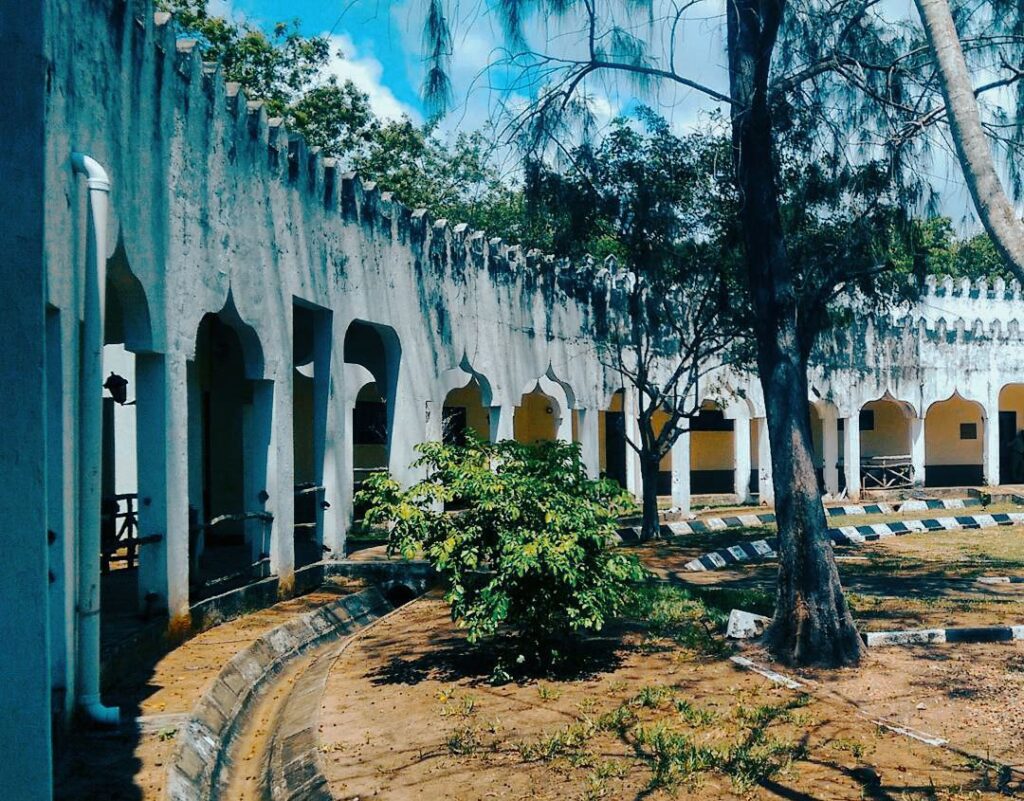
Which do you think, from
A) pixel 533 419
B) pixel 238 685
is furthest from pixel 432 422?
pixel 533 419

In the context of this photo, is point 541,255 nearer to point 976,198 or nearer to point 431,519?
point 431,519

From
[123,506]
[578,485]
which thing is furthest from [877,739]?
[123,506]

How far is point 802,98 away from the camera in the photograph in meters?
9.15

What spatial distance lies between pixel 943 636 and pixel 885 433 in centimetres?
2228

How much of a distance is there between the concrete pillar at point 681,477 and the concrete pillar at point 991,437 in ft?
36.6

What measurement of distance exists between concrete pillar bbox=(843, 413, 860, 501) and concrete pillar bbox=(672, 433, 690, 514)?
640 centimetres

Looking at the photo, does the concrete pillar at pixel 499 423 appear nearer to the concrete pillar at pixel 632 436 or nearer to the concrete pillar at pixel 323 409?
the concrete pillar at pixel 632 436

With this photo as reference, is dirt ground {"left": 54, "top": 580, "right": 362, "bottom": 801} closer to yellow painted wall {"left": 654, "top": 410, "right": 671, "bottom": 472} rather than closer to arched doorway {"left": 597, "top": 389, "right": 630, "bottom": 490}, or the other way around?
arched doorway {"left": 597, "top": 389, "right": 630, "bottom": 490}

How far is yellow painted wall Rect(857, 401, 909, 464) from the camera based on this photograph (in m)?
29.5

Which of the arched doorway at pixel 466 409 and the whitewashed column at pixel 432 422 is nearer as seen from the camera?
the whitewashed column at pixel 432 422

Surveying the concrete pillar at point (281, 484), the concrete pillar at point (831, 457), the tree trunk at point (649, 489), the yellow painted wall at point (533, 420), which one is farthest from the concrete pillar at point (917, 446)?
the concrete pillar at point (281, 484)

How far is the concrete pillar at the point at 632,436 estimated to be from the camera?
22.1 meters

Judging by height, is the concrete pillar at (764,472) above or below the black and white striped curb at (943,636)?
above

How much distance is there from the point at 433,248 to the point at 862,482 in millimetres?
16669
